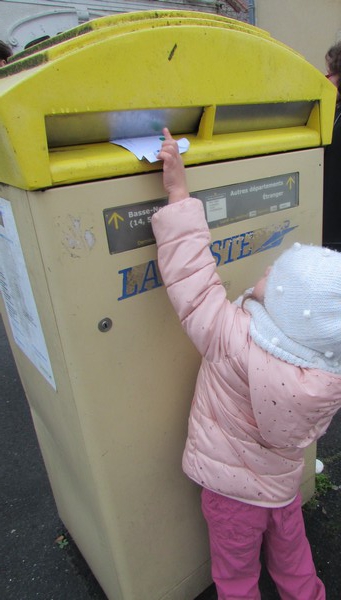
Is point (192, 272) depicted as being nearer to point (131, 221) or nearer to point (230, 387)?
point (131, 221)

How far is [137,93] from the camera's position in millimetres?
966

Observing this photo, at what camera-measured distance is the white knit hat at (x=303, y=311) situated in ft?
3.06

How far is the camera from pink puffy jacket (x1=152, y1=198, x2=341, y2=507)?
1012 mm

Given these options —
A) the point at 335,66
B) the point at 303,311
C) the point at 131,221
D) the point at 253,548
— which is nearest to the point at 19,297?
the point at 131,221

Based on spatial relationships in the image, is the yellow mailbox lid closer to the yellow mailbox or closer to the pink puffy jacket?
the yellow mailbox

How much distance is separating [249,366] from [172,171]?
52 centimetres

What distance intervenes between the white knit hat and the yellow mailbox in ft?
0.96

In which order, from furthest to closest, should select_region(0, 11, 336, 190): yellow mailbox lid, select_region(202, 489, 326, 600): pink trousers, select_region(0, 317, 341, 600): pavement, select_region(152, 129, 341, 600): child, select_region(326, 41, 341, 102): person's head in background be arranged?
1. select_region(326, 41, 341, 102): person's head in background
2. select_region(0, 317, 341, 600): pavement
3. select_region(202, 489, 326, 600): pink trousers
4. select_region(152, 129, 341, 600): child
5. select_region(0, 11, 336, 190): yellow mailbox lid

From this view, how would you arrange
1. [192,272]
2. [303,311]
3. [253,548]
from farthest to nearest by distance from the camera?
[253,548]
[192,272]
[303,311]

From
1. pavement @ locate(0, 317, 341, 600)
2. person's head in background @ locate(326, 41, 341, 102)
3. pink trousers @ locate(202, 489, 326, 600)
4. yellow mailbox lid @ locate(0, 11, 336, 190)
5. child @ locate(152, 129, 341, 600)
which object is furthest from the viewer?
person's head in background @ locate(326, 41, 341, 102)

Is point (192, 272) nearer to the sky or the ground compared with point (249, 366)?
nearer to the sky

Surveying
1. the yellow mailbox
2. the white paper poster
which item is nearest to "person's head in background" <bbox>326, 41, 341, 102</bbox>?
the yellow mailbox

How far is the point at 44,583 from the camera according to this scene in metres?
1.82

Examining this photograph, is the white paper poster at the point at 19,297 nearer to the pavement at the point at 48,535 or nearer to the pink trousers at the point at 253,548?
the pink trousers at the point at 253,548
